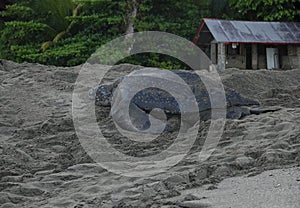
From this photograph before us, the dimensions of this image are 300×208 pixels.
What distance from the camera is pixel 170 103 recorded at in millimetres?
4574

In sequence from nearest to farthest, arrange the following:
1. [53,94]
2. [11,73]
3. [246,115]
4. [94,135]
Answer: [94,135]
[246,115]
[53,94]
[11,73]

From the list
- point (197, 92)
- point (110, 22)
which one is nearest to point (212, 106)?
point (197, 92)

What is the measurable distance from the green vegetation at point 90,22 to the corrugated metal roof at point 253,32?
768 millimetres

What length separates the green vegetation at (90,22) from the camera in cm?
1103

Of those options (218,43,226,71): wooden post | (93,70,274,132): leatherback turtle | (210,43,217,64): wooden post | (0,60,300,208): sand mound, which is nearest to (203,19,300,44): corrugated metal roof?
(218,43,226,71): wooden post

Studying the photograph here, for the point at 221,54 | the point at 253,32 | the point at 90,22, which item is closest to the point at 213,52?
the point at 221,54

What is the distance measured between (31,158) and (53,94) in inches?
78.5

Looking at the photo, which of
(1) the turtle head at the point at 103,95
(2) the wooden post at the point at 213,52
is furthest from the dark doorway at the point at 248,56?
(1) the turtle head at the point at 103,95

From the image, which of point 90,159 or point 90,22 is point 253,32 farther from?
point 90,159

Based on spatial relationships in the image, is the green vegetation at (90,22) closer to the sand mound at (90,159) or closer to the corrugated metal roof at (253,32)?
the corrugated metal roof at (253,32)

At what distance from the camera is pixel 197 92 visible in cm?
476

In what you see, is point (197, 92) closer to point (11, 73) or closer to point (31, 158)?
point (31, 158)

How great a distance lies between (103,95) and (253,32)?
6864mm

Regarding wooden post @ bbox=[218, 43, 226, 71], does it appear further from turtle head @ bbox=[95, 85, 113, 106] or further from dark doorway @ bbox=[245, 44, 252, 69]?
turtle head @ bbox=[95, 85, 113, 106]
